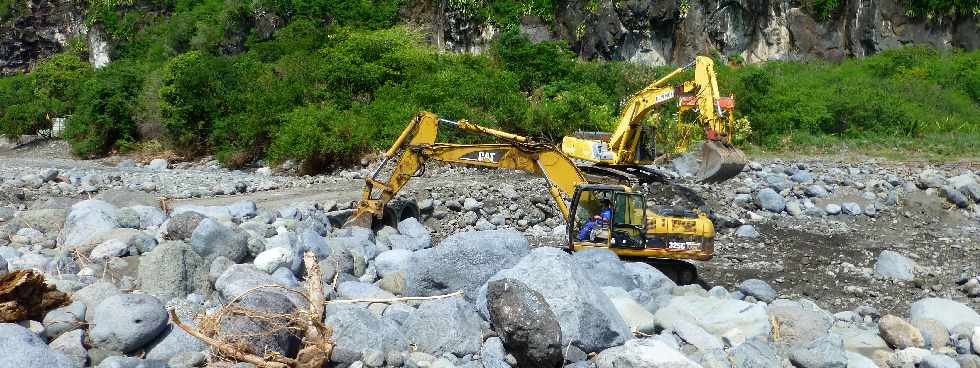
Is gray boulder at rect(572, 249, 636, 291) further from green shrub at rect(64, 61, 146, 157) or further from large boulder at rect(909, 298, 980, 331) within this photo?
green shrub at rect(64, 61, 146, 157)

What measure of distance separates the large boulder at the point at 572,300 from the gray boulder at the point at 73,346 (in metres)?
2.98

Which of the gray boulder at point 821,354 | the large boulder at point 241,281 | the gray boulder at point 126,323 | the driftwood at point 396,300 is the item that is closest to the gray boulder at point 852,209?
the gray boulder at point 821,354

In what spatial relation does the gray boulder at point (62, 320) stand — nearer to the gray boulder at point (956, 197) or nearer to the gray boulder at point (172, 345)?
the gray boulder at point (172, 345)

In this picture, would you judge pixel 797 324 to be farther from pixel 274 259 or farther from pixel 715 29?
pixel 715 29

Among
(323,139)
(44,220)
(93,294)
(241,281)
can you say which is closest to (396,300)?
(241,281)

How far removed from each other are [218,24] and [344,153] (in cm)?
1930

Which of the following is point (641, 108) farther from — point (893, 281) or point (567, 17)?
point (567, 17)

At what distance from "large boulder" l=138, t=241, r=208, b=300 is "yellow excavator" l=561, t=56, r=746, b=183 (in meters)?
6.75

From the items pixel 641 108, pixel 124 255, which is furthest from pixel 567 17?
pixel 124 255

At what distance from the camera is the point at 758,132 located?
23.7 m

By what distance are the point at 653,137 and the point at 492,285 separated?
7650 mm

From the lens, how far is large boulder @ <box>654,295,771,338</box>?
22.1 ft

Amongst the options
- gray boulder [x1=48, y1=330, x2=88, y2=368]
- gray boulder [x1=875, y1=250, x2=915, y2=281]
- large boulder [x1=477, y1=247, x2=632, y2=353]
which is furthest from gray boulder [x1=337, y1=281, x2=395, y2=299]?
gray boulder [x1=875, y1=250, x2=915, y2=281]

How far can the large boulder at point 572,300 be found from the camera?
20.2 ft
